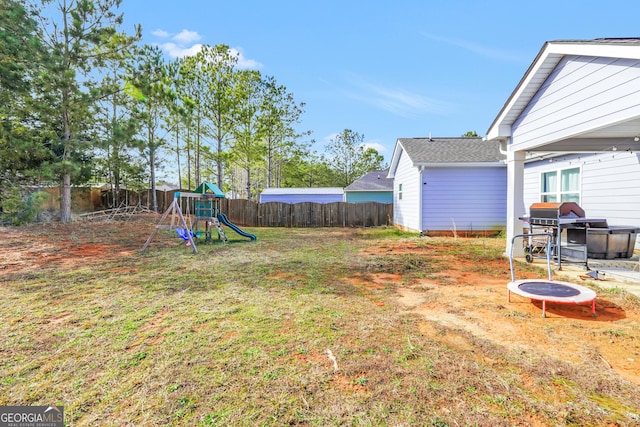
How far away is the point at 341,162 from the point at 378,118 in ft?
37.1

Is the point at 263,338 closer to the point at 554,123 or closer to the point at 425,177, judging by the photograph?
the point at 554,123

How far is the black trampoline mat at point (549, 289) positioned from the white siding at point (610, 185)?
4.41 m

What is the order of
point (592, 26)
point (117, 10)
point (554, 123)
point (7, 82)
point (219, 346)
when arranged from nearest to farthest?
point (219, 346), point (554, 123), point (592, 26), point (7, 82), point (117, 10)

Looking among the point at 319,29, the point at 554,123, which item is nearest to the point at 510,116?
the point at 554,123

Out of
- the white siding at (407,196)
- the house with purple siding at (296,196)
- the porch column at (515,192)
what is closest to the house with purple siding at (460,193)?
the white siding at (407,196)

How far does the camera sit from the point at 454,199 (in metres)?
10.5

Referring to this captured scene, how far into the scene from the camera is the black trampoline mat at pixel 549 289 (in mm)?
3221

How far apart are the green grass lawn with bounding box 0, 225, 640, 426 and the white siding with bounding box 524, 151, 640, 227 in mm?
5921

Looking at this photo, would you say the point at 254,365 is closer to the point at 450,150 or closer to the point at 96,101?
the point at 450,150

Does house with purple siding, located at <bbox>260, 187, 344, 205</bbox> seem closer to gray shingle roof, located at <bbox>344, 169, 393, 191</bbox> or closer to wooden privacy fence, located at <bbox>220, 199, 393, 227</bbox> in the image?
gray shingle roof, located at <bbox>344, 169, 393, 191</bbox>

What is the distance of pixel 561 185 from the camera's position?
8.11m

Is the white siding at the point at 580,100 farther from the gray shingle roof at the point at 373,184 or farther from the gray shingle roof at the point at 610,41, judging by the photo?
the gray shingle roof at the point at 373,184

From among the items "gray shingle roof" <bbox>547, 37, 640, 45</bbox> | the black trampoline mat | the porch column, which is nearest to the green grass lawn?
the black trampoline mat

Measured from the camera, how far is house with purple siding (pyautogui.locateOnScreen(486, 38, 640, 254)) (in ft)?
12.4
